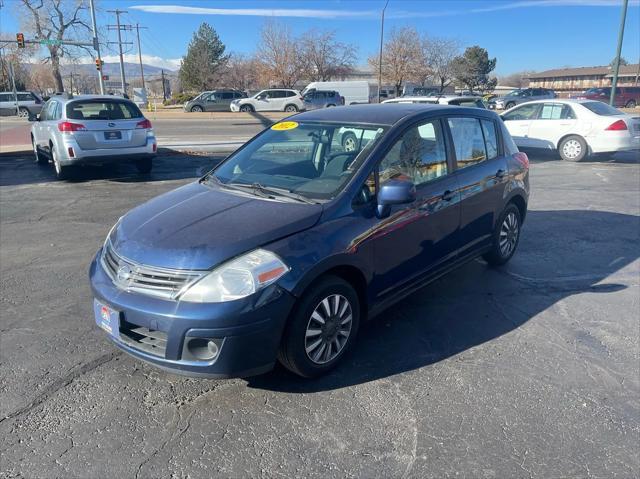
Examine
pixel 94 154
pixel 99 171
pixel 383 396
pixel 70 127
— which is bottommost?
pixel 383 396

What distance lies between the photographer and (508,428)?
286cm

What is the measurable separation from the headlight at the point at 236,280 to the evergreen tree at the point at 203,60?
65390 mm

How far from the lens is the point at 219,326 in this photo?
8.98 ft

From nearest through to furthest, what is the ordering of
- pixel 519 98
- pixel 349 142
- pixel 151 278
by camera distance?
pixel 151 278 < pixel 349 142 < pixel 519 98

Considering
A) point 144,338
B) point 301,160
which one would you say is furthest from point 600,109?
point 144,338

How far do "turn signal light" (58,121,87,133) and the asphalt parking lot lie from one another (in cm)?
512

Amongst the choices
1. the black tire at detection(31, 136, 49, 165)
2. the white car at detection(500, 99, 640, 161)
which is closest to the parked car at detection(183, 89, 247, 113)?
the black tire at detection(31, 136, 49, 165)

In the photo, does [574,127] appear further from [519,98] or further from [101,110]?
[519,98]

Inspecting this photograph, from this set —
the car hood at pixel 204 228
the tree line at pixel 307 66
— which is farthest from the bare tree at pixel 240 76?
the car hood at pixel 204 228

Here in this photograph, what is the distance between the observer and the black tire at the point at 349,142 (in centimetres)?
382

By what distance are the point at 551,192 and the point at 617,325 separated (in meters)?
5.77

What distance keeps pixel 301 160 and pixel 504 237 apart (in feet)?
8.16

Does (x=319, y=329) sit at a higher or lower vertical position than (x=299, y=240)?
lower

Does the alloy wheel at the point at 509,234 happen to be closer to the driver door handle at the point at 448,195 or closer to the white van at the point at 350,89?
the driver door handle at the point at 448,195
